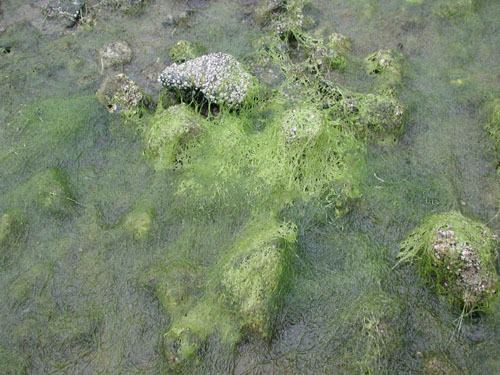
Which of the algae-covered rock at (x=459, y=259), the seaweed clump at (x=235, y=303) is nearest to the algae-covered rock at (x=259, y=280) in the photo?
the seaweed clump at (x=235, y=303)

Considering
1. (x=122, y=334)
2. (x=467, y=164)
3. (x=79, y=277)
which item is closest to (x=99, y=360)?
(x=122, y=334)

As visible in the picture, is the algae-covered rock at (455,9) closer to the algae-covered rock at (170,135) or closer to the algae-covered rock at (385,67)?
the algae-covered rock at (385,67)

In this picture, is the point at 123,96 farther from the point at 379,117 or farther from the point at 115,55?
the point at 379,117

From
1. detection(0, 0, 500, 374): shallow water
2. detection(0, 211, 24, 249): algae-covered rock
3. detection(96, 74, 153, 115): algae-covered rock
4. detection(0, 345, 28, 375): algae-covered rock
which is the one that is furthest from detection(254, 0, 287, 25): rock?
detection(0, 345, 28, 375): algae-covered rock

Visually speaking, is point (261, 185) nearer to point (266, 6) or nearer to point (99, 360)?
point (99, 360)

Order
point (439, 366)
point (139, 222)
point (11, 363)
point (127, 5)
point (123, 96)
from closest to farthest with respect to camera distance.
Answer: point (439, 366) → point (11, 363) → point (139, 222) → point (123, 96) → point (127, 5)

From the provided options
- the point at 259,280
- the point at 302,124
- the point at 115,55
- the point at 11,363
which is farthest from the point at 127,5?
the point at 11,363
